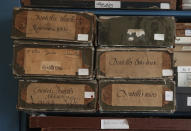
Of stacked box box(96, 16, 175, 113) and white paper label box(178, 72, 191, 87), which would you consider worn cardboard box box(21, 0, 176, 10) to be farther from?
white paper label box(178, 72, 191, 87)

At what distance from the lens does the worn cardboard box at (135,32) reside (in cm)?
110

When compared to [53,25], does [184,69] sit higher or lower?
lower

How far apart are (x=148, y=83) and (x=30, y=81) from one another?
1.60 ft

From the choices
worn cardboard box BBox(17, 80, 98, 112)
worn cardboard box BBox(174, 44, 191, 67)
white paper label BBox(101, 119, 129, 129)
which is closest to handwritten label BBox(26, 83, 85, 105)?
worn cardboard box BBox(17, 80, 98, 112)

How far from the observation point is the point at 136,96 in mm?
1104

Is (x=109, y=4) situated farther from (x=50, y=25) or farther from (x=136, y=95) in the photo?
(x=136, y=95)

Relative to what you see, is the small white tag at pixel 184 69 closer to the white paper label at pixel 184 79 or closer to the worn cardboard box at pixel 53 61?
the white paper label at pixel 184 79

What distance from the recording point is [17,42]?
3.53 feet

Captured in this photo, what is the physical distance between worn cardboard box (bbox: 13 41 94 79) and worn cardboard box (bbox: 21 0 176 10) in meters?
0.22

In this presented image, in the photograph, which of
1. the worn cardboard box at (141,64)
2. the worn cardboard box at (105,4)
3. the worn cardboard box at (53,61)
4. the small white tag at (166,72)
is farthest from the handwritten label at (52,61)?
the small white tag at (166,72)

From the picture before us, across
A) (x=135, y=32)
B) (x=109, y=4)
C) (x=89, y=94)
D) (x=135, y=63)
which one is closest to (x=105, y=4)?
(x=109, y=4)

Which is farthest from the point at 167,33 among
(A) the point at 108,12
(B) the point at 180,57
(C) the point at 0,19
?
(C) the point at 0,19

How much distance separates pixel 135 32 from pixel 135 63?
13cm

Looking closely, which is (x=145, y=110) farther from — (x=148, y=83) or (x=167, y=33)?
(x=167, y=33)
